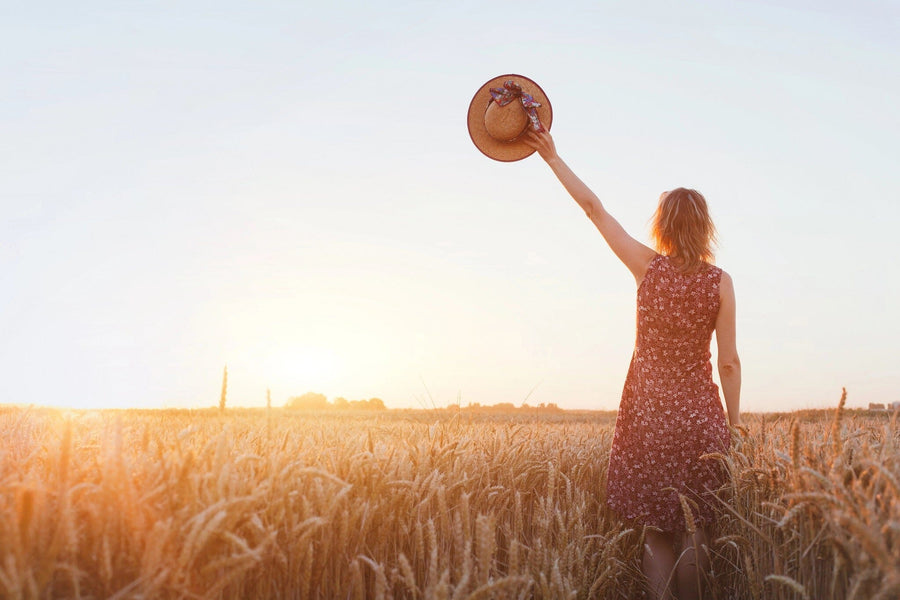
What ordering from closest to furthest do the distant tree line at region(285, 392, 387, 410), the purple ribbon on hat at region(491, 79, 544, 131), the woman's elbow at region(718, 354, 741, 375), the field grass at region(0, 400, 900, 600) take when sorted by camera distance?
the field grass at region(0, 400, 900, 600)
the woman's elbow at region(718, 354, 741, 375)
the purple ribbon on hat at region(491, 79, 544, 131)
the distant tree line at region(285, 392, 387, 410)

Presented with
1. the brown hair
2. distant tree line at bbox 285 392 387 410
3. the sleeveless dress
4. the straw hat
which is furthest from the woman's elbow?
distant tree line at bbox 285 392 387 410

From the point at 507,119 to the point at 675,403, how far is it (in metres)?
2.23

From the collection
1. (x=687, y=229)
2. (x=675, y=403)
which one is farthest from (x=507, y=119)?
(x=675, y=403)

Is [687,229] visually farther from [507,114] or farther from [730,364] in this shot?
[507,114]

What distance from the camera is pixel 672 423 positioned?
12.1ft

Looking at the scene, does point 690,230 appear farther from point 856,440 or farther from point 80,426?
point 80,426

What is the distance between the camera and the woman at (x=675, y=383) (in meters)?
3.66

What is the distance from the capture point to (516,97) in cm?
443

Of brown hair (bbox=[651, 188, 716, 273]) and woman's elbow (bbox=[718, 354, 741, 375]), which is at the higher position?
brown hair (bbox=[651, 188, 716, 273])

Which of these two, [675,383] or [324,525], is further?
[675,383]

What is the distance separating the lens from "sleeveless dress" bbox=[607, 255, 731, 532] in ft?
12.0

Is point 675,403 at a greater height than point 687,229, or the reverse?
point 687,229

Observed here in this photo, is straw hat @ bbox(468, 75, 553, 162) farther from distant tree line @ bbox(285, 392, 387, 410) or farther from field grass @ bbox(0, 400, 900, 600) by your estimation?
distant tree line @ bbox(285, 392, 387, 410)

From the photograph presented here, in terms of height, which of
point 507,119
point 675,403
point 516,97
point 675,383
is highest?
point 516,97
